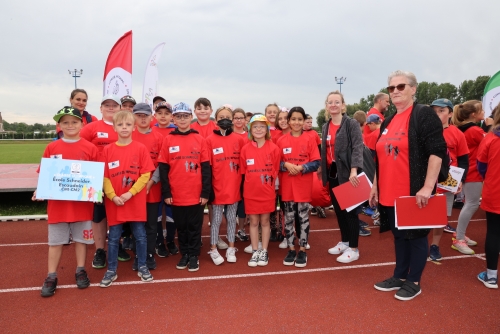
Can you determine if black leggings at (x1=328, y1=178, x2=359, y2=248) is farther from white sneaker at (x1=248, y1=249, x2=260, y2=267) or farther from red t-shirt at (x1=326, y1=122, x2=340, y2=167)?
white sneaker at (x1=248, y1=249, x2=260, y2=267)

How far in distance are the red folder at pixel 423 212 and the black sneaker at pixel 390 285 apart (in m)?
0.84

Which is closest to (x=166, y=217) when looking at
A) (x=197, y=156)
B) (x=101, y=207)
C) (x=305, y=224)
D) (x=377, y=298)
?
(x=101, y=207)

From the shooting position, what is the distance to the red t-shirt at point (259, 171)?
4.39 m

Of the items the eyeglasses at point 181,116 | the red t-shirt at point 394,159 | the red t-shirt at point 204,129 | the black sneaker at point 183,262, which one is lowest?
the black sneaker at point 183,262

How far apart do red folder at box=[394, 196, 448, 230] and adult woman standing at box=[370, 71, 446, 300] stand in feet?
0.24

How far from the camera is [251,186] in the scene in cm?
441

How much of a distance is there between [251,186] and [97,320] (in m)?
2.32

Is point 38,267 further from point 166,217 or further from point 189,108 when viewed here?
point 189,108

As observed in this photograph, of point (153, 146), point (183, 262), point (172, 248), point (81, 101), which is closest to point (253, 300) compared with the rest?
point (183, 262)

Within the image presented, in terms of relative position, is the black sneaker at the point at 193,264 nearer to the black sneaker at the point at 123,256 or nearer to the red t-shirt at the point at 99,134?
the black sneaker at the point at 123,256

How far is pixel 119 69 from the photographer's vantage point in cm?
877

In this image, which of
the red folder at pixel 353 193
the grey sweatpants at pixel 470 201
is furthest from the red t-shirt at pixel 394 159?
the grey sweatpants at pixel 470 201

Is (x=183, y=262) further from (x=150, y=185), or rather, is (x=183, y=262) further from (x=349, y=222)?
(x=349, y=222)

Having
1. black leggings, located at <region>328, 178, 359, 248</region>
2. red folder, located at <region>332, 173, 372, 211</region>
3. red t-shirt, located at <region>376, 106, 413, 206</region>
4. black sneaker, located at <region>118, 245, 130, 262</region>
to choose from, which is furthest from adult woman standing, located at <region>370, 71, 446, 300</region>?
black sneaker, located at <region>118, 245, 130, 262</region>
